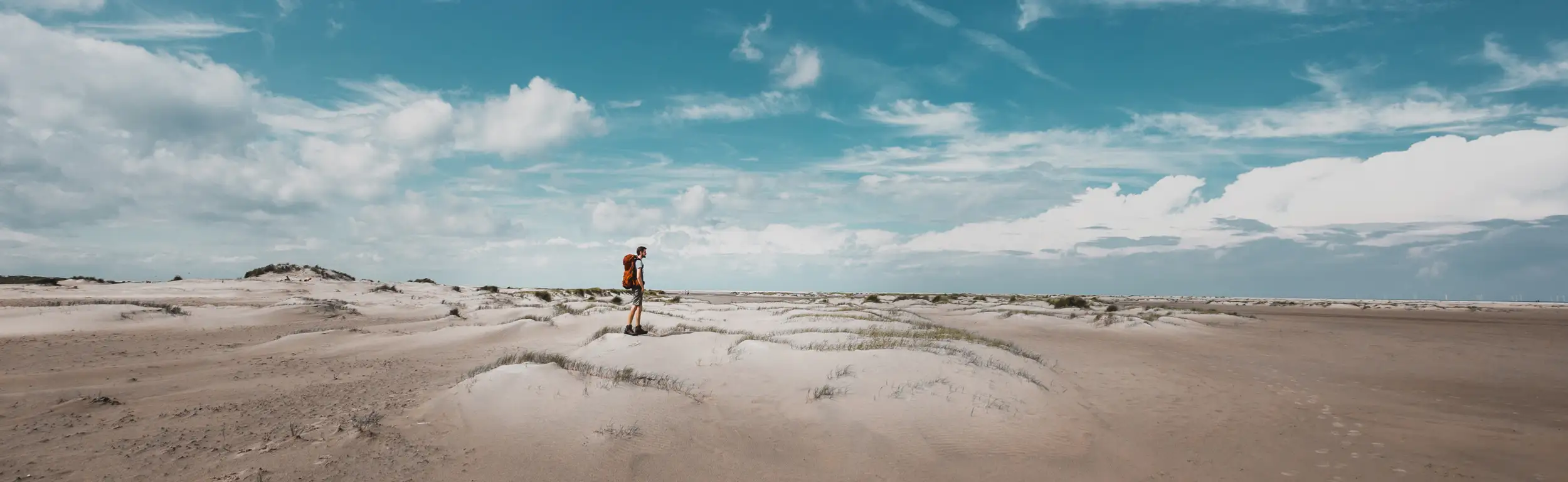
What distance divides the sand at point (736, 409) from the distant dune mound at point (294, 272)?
113ft

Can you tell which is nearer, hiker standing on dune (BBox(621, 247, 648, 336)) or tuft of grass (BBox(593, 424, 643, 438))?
tuft of grass (BBox(593, 424, 643, 438))

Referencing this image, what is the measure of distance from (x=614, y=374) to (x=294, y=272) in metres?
52.7

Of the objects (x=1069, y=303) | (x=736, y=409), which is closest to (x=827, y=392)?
(x=736, y=409)

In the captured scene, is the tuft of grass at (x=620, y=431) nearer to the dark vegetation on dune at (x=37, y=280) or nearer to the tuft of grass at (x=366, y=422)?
the tuft of grass at (x=366, y=422)

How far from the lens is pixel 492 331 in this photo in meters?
17.1

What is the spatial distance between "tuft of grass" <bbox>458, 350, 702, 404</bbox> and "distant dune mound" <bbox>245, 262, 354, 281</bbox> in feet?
156

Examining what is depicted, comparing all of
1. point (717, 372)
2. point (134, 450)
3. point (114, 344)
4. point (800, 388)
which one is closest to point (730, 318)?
point (717, 372)

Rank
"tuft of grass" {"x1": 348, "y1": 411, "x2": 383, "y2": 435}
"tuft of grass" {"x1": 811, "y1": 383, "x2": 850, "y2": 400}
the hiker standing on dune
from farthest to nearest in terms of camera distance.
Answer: the hiker standing on dune → "tuft of grass" {"x1": 811, "y1": 383, "x2": 850, "y2": 400} → "tuft of grass" {"x1": 348, "y1": 411, "x2": 383, "y2": 435}

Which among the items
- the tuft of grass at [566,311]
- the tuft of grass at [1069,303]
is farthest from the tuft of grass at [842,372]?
the tuft of grass at [1069,303]

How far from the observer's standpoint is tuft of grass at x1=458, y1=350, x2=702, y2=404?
8375 millimetres

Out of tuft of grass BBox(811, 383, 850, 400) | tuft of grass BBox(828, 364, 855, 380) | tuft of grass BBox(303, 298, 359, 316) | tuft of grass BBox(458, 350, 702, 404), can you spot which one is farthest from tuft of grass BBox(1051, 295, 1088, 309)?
tuft of grass BBox(303, 298, 359, 316)

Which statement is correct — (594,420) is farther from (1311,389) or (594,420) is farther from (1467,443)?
(1311,389)

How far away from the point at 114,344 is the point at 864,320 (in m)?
17.4

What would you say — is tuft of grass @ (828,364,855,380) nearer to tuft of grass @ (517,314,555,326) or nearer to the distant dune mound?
tuft of grass @ (517,314,555,326)
